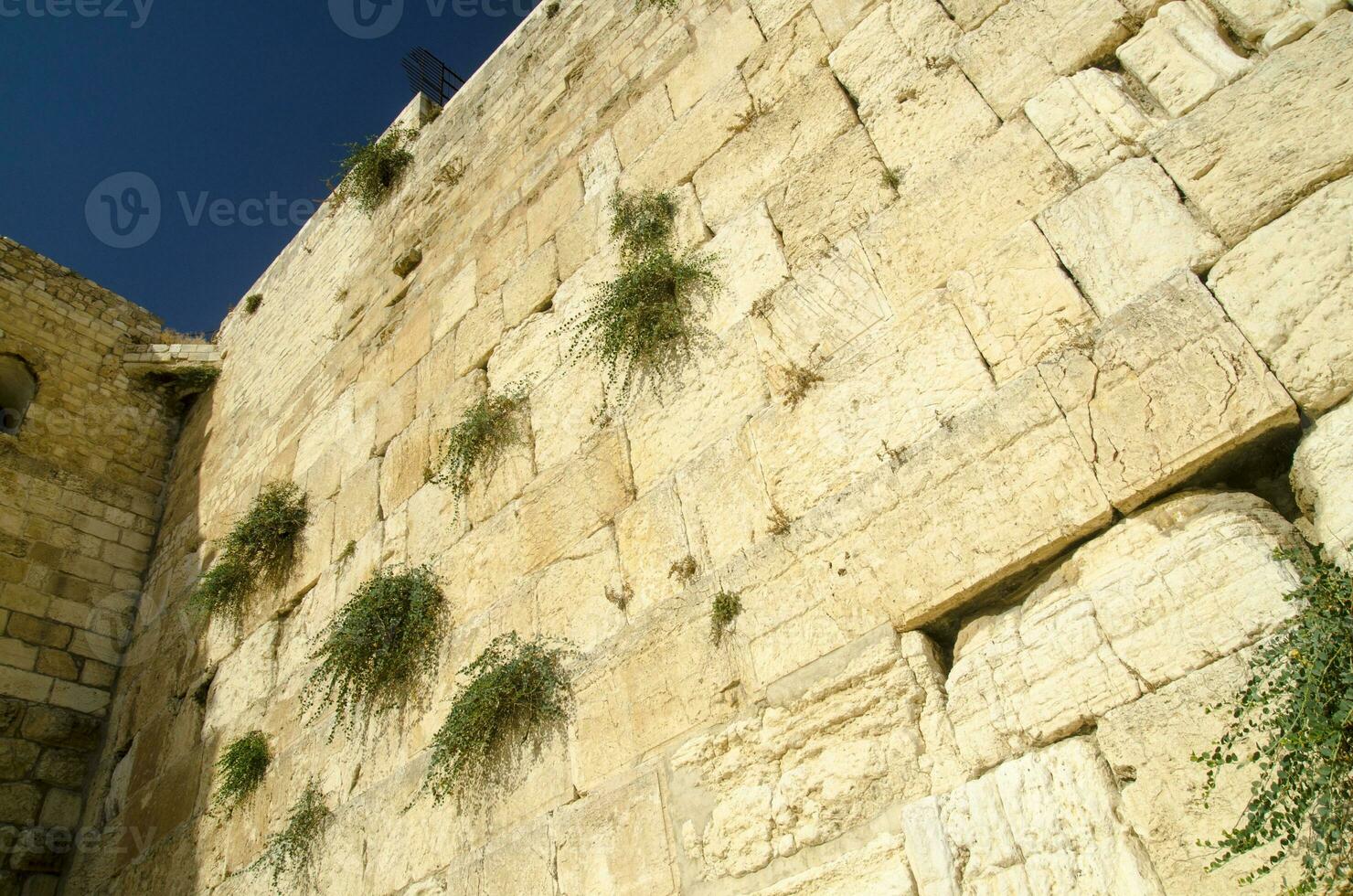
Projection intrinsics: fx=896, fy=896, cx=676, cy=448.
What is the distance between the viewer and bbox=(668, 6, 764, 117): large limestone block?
448cm

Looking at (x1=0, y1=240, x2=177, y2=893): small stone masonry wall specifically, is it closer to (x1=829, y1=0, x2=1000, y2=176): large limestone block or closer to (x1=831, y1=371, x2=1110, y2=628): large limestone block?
(x1=831, y1=371, x2=1110, y2=628): large limestone block

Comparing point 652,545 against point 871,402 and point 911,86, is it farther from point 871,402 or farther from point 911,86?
point 911,86

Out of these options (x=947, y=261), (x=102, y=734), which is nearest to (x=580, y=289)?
(x=947, y=261)

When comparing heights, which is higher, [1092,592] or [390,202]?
[390,202]

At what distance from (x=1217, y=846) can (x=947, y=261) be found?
1.89m

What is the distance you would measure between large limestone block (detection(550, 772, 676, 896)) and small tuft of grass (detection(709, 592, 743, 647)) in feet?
1.65

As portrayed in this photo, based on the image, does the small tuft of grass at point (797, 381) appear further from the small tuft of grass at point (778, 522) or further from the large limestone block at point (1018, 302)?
the large limestone block at point (1018, 302)

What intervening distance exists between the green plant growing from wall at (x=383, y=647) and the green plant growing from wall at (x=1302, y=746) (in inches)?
128

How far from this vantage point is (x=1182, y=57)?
9.37 feet

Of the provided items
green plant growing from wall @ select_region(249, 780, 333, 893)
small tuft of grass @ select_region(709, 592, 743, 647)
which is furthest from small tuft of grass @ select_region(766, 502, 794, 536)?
green plant growing from wall @ select_region(249, 780, 333, 893)

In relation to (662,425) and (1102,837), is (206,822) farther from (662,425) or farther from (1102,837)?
(1102,837)

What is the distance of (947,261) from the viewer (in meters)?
3.03

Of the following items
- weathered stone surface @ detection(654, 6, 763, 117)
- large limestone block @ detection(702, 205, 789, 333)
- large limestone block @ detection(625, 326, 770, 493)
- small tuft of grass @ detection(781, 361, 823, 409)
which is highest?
weathered stone surface @ detection(654, 6, 763, 117)

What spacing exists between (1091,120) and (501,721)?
10.0 ft
